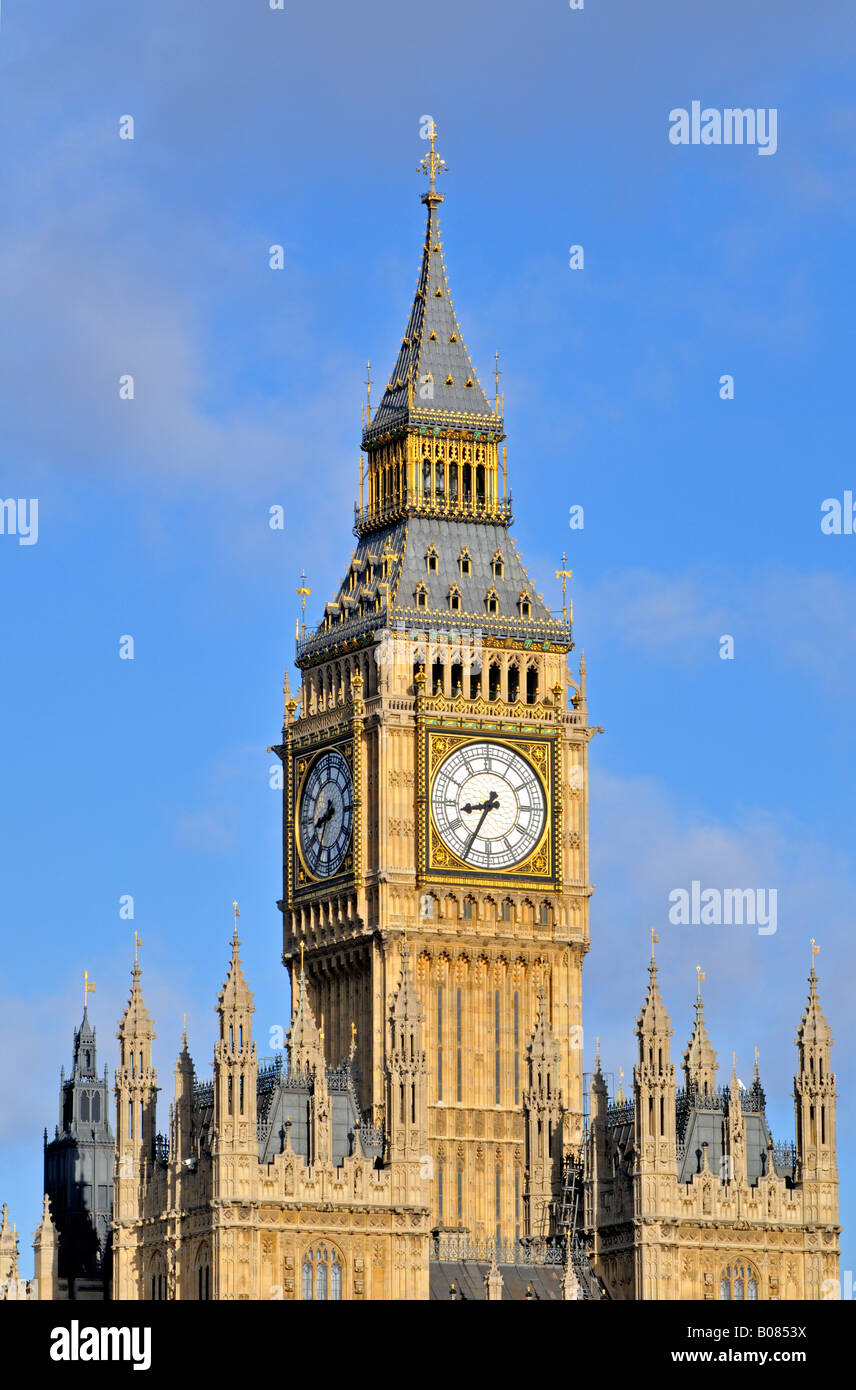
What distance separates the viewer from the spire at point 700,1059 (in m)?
150

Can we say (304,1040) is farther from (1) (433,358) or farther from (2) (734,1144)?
(1) (433,358)

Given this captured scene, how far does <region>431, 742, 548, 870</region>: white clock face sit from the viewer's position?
157 m

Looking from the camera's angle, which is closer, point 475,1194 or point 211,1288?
point 211,1288

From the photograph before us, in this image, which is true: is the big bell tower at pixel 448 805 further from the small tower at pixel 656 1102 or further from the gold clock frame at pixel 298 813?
the small tower at pixel 656 1102

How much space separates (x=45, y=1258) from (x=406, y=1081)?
2664cm

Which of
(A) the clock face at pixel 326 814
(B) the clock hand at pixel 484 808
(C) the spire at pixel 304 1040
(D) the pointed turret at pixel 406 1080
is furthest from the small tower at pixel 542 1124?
(A) the clock face at pixel 326 814

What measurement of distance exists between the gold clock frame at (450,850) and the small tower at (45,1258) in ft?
70.2

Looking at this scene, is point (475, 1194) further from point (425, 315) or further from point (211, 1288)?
point (425, 315)

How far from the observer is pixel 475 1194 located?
154 m

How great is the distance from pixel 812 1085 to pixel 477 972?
15.6 m

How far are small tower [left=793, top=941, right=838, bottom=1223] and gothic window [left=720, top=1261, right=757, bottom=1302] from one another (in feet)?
9.42
